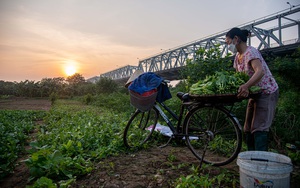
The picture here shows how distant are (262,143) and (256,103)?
532 mm

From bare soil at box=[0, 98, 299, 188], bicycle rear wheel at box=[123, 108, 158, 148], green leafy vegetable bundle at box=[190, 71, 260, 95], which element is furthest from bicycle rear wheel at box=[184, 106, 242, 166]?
bicycle rear wheel at box=[123, 108, 158, 148]

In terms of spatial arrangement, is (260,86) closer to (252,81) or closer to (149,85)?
(252,81)

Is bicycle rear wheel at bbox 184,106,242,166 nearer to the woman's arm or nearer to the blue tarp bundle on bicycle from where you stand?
the woman's arm

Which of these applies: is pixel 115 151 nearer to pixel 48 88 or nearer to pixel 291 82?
pixel 291 82

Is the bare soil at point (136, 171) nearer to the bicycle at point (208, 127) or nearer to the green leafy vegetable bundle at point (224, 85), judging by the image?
the bicycle at point (208, 127)

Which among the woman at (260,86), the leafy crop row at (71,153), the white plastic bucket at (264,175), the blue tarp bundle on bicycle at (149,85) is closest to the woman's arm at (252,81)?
the woman at (260,86)

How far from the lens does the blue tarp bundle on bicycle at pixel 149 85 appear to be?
11.3 feet

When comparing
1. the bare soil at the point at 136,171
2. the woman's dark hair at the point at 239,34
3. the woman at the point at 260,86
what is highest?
the woman's dark hair at the point at 239,34

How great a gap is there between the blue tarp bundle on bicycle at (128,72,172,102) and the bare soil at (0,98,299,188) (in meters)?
1.08

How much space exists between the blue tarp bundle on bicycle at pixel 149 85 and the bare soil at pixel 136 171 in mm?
1078

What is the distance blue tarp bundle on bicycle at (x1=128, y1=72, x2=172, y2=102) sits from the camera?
11.3ft

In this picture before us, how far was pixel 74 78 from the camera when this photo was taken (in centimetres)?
4416

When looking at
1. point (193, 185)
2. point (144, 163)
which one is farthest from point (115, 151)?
point (193, 185)

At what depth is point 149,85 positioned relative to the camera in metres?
3.58
